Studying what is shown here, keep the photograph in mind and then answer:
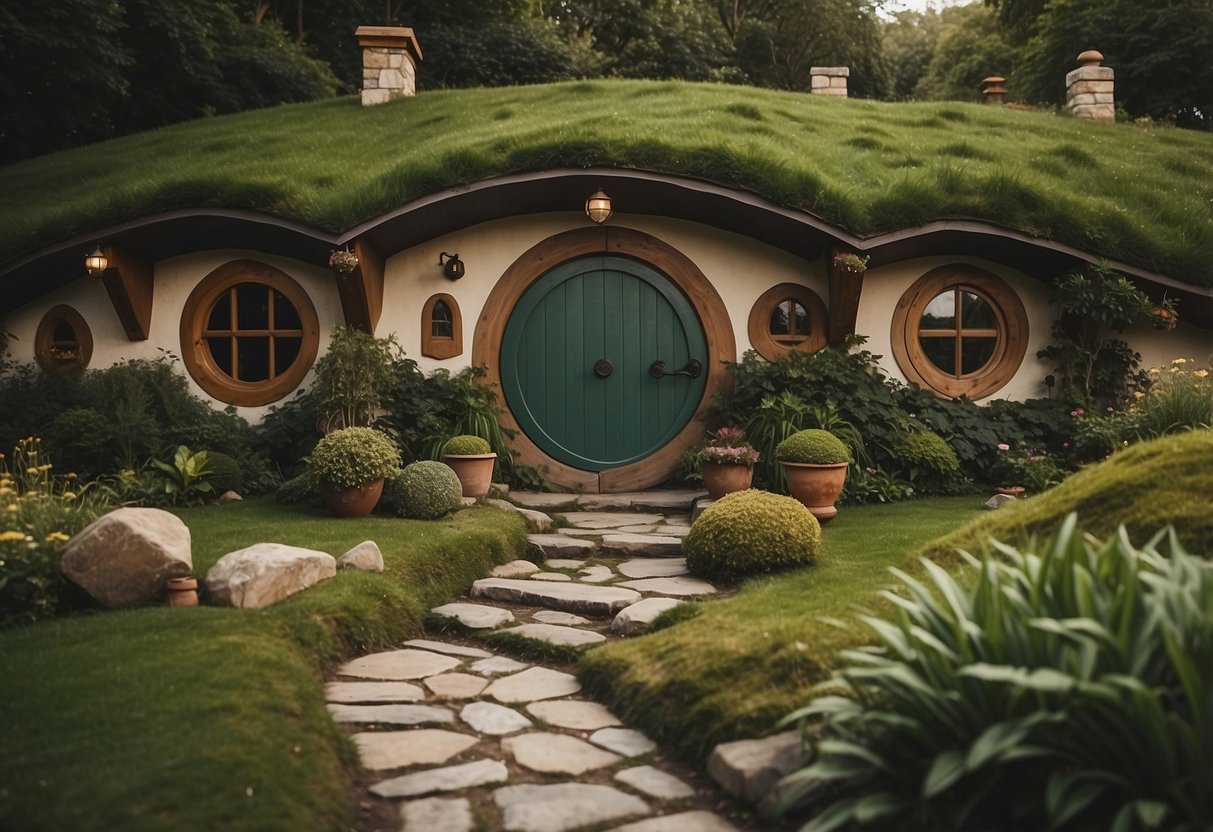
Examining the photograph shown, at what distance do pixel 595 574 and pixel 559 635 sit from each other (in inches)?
57.8

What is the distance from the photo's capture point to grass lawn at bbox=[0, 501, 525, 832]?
3139 mm

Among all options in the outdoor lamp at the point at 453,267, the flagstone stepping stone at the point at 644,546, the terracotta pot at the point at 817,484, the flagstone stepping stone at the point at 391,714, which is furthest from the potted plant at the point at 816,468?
the flagstone stepping stone at the point at 391,714

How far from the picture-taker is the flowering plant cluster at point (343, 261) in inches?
367

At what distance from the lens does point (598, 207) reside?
9.50 metres

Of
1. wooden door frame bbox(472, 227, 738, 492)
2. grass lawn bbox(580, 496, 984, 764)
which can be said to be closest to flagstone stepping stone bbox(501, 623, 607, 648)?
grass lawn bbox(580, 496, 984, 764)

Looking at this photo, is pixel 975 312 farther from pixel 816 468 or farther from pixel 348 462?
pixel 348 462

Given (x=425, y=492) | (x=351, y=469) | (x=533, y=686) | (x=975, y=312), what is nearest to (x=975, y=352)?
(x=975, y=312)

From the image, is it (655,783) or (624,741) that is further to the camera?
(624,741)

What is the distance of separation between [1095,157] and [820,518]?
7037 millimetres

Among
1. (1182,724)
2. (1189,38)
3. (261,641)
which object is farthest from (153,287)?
(1189,38)

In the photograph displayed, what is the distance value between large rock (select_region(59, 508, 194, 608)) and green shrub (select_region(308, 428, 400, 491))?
249 centimetres

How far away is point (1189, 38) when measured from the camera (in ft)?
69.8

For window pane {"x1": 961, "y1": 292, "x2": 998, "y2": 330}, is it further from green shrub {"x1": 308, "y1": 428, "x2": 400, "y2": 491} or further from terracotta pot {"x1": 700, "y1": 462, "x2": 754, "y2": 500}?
green shrub {"x1": 308, "y1": 428, "x2": 400, "y2": 491}

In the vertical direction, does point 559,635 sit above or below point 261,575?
below
